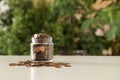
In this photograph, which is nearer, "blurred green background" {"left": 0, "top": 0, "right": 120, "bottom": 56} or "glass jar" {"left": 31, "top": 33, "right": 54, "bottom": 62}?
"glass jar" {"left": 31, "top": 33, "right": 54, "bottom": 62}

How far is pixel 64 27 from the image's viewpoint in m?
2.91

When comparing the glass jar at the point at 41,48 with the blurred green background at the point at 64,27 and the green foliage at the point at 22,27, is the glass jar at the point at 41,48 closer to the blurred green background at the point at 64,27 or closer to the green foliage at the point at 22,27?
the blurred green background at the point at 64,27

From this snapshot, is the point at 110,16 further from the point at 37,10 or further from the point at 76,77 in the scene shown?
the point at 76,77

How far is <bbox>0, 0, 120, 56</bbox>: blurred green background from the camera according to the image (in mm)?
2814

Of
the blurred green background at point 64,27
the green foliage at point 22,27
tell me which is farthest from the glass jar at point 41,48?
the green foliage at point 22,27

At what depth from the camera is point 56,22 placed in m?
2.92

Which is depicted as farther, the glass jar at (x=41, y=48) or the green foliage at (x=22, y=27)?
the green foliage at (x=22, y=27)

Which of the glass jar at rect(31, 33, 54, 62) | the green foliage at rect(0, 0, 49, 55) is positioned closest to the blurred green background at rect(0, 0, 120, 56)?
the green foliage at rect(0, 0, 49, 55)

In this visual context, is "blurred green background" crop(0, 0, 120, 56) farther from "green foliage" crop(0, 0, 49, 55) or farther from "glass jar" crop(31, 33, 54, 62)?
"glass jar" crop(31, 33, 54, 62)

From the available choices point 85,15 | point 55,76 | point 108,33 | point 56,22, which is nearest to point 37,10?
point 56,22

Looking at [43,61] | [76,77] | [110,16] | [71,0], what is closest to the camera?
[76,77]

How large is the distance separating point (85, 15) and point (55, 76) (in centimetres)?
209

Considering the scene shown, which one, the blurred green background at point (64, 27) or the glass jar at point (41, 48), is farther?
the blurred green background at point (64, 27)

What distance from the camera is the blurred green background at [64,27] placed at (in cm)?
281
